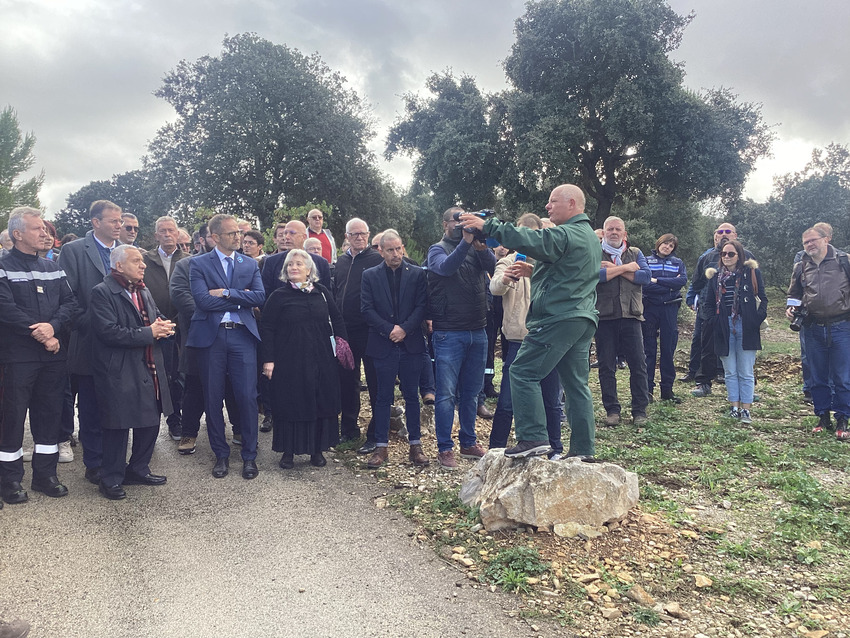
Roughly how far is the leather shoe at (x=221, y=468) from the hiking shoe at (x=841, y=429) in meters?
6.45

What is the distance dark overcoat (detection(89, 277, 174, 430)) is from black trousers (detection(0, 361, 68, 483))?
1.13 ft

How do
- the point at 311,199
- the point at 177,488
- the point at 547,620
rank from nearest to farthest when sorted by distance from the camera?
1. the point at 547,620
2. the point at 177,488
3. the point at 311,199

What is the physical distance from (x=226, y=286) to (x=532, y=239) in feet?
10.3

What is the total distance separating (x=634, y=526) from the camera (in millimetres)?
4293

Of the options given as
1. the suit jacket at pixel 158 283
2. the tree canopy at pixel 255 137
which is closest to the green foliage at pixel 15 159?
the tree canopy at pixel 255 137

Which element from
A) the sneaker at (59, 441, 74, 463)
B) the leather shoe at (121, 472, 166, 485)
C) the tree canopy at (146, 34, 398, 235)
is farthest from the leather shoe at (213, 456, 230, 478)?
the tree canopy at (146, 34, 398, 235)

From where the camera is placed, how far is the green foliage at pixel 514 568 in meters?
3.66

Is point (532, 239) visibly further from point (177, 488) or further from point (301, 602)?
point (177, 488)

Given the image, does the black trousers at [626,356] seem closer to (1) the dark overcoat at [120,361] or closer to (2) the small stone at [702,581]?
(2) the small stone at [702,581]

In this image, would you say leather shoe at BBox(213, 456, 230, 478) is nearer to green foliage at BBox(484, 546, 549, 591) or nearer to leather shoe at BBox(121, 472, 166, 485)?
leather shoe at BBox(121, 472, 166, 485)

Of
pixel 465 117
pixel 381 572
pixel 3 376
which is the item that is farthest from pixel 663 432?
pixel 465 117

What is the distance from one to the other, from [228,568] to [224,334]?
7.98 ft

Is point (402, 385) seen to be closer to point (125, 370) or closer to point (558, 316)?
point (558, 316)

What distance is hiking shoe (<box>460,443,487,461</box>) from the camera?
235 inches
